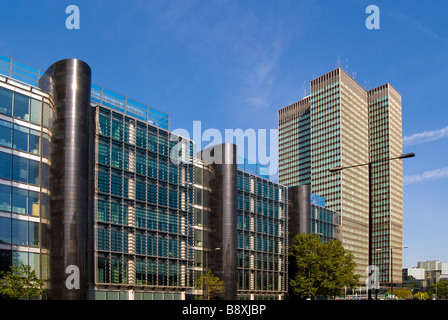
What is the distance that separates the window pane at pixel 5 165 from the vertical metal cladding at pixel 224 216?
4196cm

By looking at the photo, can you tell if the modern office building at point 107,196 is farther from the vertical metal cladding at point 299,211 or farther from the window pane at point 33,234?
the vertical metal cladding at point 299,211

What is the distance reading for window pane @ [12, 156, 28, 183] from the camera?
5359cm

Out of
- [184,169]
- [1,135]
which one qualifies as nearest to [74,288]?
[1,135]

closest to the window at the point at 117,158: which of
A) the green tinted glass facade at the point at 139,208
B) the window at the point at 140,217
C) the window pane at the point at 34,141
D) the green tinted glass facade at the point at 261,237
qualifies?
the green tinted glass facade at the point at 139,208

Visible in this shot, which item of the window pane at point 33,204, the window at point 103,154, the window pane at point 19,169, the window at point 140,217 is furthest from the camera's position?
the window at point 140,217

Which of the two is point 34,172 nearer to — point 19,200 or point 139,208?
point 19,200

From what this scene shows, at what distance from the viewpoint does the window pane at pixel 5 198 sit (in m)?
51.9

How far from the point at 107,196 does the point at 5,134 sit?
52.5ft

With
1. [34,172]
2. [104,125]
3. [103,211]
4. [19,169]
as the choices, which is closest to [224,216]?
[103,211]

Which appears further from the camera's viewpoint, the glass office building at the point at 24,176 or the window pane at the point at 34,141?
the window pane at the point at 34,141

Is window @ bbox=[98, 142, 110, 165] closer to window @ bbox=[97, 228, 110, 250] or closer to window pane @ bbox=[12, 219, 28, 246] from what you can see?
window @ bbox=[97, 228, 110, 250]

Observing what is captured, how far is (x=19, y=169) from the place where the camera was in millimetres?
54188

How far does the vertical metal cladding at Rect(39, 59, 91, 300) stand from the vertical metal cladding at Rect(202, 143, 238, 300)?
3249 centimetres

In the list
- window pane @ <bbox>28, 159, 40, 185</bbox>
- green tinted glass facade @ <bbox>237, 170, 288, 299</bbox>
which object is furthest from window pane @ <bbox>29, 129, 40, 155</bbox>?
green tinted glass facade @ <bbox>237, 170, 288, 299</bbox>
